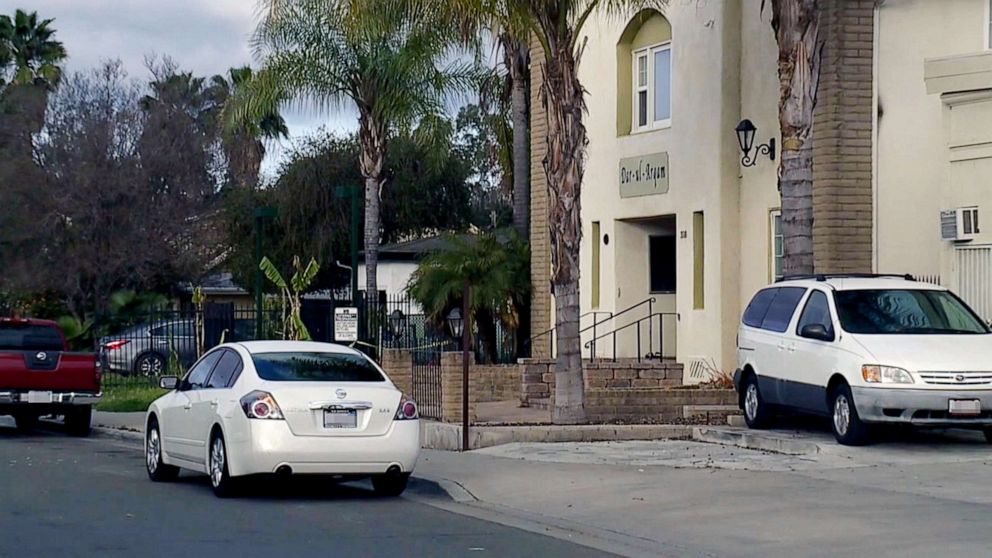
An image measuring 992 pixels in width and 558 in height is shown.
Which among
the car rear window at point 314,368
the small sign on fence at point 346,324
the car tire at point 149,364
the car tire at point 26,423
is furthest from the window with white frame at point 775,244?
the car tire at point 149,364

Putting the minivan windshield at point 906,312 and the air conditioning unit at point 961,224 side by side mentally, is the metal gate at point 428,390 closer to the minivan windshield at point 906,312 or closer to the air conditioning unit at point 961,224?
the minivan windshield at point 906,312

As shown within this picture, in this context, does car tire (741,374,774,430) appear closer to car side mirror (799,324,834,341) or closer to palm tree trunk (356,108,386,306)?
car side mirror (799,324,834,341)

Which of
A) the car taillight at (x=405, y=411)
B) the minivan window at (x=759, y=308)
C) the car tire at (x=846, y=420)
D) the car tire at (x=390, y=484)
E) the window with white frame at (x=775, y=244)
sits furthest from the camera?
the window with white frame at (x=775, y=244)

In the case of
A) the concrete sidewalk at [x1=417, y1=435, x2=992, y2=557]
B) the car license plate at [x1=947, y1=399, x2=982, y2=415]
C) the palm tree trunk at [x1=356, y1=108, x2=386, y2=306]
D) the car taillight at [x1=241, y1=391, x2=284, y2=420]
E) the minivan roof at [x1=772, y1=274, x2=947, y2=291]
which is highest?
the palm tree trunk at [x1=356, y1=108, x2=386, y2=306]

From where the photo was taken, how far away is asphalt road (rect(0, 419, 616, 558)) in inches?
440

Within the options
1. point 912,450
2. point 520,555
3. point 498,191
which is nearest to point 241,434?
point 520,555

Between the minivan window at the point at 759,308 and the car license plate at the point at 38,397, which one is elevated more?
the minivan window at the point at 759,308

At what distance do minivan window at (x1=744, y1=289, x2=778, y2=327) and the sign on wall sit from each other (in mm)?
6863

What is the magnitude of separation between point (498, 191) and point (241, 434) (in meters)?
47.2

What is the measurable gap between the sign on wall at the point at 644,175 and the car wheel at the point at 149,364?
14262 millimetres

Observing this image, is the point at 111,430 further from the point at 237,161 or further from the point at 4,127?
the point at 237,161

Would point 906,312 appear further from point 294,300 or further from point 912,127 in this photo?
point 294,300

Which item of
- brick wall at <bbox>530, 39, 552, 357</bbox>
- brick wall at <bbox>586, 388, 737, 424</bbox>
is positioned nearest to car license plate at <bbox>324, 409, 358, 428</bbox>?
brick wall at <bbox>586, 388, 737, 424</bbox>

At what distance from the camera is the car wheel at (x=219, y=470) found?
1419cm
